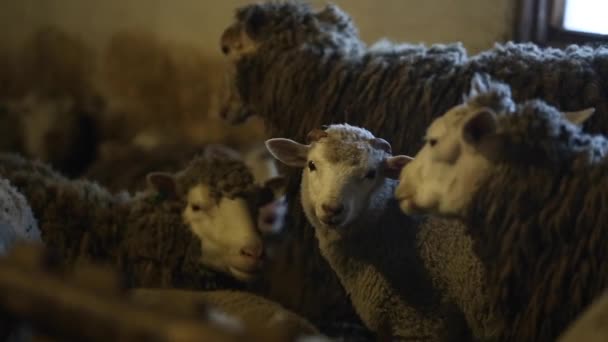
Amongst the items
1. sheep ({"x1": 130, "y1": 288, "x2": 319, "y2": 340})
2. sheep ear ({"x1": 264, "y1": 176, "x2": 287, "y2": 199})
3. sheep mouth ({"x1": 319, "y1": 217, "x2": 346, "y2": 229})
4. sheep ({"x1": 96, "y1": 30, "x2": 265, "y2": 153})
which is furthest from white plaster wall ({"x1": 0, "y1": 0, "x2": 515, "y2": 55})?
sheep ({"x1": 130, "y1": 288, "x2": 319, "y2": 340})

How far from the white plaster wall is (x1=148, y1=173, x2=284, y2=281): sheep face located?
1.32 m

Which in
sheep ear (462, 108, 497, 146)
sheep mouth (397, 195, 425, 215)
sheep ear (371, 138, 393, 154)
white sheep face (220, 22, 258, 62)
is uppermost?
white sheep face (220, 22, 258, 62)

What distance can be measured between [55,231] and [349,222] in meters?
1.04

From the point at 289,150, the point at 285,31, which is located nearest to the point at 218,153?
the point at 285,31

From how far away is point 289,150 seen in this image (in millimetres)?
2330

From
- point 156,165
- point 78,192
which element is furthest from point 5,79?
point 78,192

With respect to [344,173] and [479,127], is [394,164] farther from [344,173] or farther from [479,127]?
[479,127]

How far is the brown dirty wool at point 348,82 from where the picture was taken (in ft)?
8.13

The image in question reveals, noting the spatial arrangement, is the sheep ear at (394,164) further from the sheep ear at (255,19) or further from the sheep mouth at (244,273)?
the sheep ear at (255,19)

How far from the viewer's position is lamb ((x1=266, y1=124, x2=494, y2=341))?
2.13 meters

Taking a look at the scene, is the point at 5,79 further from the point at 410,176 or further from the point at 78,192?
the point at 410,176

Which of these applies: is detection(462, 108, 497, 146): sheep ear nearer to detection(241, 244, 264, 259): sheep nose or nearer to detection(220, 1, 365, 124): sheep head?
detection(241, 244, 264, 259): sheep nose

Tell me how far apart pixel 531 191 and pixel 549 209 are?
58 mm

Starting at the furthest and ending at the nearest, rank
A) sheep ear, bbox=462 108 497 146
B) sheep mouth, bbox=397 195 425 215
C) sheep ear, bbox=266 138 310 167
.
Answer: sheep ear, bbox=266 138 310 167
sheep mouth, bbox=397 195 425 215
sheep ear, bbox=462 108 497 146
